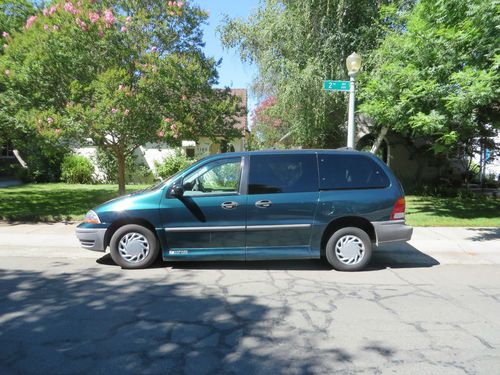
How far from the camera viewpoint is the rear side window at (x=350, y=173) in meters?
6.54

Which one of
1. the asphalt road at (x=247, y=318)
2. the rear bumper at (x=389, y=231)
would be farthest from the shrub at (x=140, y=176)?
the rear bumper at (x=389, y=231)

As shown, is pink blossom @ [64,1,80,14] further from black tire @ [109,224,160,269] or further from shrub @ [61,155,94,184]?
shrub @ [61,155,94,184]

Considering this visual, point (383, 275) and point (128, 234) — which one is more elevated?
point (128, 234)

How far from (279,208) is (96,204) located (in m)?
8.59

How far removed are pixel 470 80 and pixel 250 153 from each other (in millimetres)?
4717

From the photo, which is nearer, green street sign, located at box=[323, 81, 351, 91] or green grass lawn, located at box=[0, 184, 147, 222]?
green street sign, located at box=[323, 81, 351, 91]

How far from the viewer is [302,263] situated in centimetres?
707

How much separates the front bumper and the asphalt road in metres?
0.38

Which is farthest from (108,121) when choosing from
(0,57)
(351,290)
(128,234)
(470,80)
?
(470,80)

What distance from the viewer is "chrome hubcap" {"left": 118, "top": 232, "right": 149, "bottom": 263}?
6.45 metres

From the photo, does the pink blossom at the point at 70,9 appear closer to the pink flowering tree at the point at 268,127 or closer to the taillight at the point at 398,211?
the pink flowering tree at the point at 268,127

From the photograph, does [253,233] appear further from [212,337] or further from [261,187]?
[212,337]

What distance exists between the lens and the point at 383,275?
6430mm

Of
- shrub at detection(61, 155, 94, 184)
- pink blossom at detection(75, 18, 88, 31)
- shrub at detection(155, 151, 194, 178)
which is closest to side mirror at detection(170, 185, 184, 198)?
pink blossom at detection(75, 18, 88, 31)
